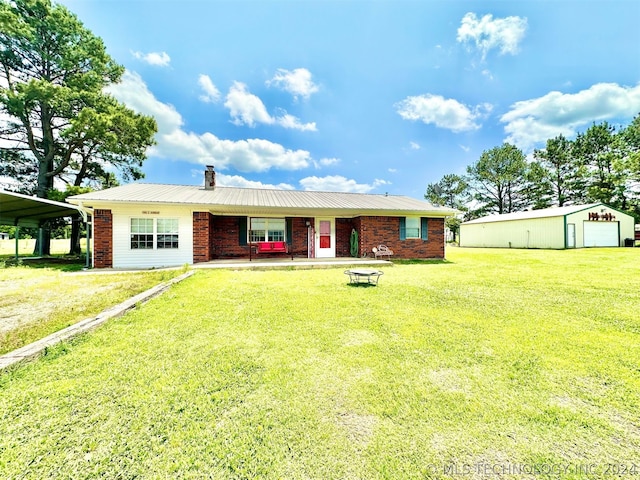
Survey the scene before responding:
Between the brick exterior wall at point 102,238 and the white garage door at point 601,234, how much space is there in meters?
30.4

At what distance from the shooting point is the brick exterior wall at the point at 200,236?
423 inches

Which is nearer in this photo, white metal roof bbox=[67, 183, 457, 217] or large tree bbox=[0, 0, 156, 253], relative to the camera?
white metal roof bbox=[67, 183, 457, 217]

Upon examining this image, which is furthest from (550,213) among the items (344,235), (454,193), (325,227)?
(325,227)

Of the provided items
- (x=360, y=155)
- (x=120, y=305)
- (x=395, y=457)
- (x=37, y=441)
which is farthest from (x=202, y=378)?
(x=360, y=155)

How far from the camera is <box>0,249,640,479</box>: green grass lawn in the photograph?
165cm

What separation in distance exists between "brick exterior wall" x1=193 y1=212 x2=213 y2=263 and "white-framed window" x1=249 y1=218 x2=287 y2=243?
2259mm

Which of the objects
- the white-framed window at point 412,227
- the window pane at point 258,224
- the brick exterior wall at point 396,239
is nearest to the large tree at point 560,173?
the brick exterior wall at point 396,239

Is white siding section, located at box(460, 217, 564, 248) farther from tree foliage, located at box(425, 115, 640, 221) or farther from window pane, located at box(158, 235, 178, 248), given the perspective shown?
window pane, located at box(158, 235, 178, 248)

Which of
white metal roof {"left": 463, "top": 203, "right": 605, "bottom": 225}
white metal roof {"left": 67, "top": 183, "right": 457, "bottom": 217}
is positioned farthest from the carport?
white metal roof {"left": 463, "top": 203, "right": 605, "bottom": 225}

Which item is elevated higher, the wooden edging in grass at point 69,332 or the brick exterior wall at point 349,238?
the brick exterior wall at point 349,238

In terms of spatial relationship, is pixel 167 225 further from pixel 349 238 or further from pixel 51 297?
pixel 349 238

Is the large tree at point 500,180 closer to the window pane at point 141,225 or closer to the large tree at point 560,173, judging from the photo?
the large tree at point 560,173

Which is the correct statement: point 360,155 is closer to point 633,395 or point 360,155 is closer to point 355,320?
point 355,320

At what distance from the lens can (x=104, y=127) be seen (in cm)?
1438
